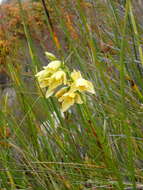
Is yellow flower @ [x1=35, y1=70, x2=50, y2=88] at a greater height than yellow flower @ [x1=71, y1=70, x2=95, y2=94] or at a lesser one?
greater

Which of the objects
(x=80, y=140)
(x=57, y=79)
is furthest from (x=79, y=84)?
(x=80, y=140)

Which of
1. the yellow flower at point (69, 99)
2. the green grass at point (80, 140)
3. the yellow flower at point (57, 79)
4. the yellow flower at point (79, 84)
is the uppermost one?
the yellow flower at point (57, 79)

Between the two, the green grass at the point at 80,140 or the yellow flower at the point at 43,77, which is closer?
the yellow flower at the point at 43,77

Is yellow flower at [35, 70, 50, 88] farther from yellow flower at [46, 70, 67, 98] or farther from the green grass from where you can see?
the green grass

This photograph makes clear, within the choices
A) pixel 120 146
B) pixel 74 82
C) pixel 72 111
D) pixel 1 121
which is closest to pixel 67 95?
pixel 74 82

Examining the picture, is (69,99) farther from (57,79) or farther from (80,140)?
(80,140)

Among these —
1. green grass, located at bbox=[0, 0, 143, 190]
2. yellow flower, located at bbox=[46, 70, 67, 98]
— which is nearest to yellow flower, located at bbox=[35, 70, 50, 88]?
yellow flower, located at bbox=[46, 70, 67, 98]

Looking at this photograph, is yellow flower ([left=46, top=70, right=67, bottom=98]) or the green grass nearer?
yellow flower ([left=46, top=70, right=67, bottom=98])

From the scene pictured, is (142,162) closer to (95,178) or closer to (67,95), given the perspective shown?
(95,178)

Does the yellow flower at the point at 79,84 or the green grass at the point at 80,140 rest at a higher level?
the yellow flower at the point at 79,84

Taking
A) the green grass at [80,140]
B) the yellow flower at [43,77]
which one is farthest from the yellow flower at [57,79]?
the green grass at [80,140]

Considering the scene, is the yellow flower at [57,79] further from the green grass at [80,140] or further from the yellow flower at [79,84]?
the green grass at [80,140]
